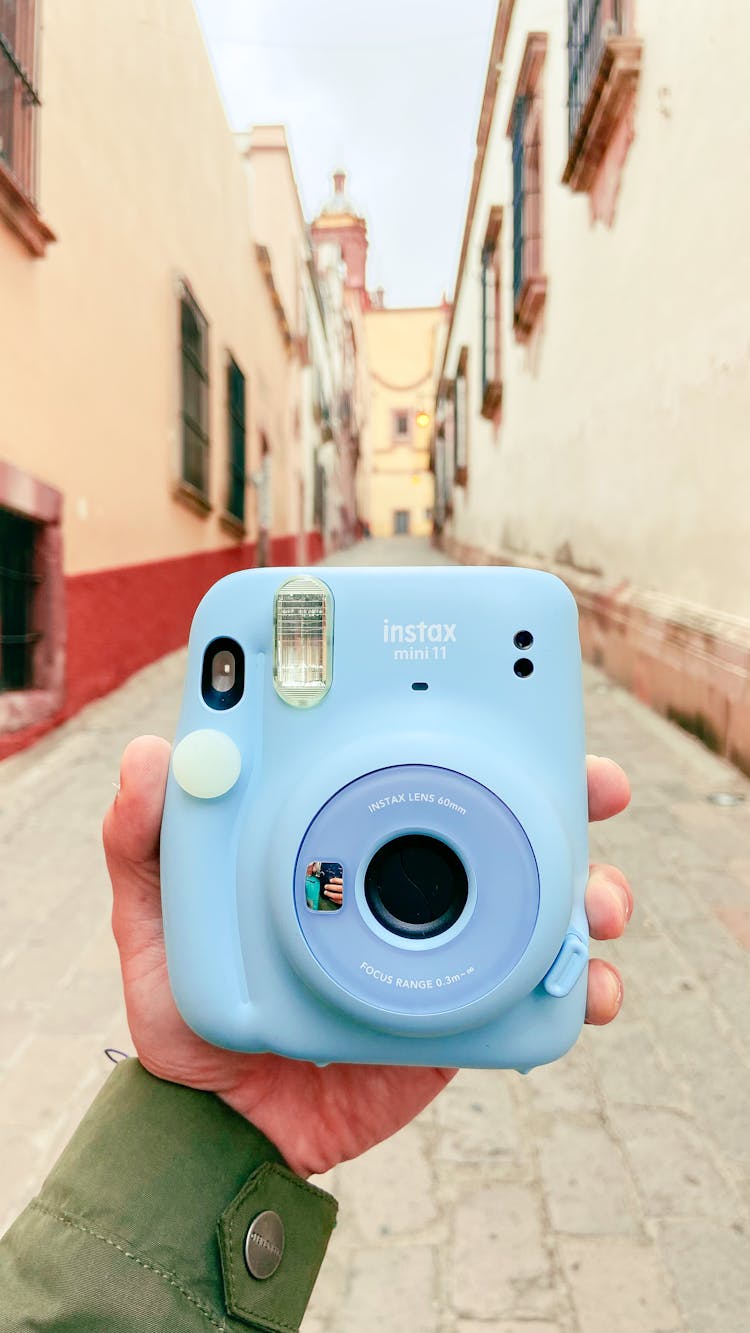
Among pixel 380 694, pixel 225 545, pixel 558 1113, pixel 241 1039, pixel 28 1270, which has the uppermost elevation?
pixel 225 545

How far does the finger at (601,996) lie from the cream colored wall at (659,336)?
129 inches

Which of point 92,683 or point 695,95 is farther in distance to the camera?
point 92,683

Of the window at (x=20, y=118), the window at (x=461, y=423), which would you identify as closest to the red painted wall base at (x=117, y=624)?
the window at (x=20, y=118)

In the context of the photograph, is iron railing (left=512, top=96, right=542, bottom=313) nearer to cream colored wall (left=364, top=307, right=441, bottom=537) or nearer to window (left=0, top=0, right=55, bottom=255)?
window (left=0, top=0, right=55, bottom=255)

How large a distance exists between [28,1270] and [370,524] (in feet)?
121

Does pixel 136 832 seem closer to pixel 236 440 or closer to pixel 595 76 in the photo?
pixel 595 76

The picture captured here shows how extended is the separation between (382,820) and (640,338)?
4.94 meters

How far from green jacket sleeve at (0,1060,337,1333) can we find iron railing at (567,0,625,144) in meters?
5.78

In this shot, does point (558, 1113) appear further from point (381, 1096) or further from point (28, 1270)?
point (28, 1270)

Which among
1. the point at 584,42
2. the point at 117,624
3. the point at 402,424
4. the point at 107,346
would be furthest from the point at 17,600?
the point at 402,424

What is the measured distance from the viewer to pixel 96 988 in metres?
2.56

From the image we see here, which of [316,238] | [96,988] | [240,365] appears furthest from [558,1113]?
[316,238]

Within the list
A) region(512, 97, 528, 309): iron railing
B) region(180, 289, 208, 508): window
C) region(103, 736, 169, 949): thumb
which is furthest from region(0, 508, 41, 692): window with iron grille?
region(512, 97, 528, 309): iron railing

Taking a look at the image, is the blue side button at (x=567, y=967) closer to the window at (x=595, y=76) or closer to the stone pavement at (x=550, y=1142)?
the stone pavement at (x=550, y=1142)
